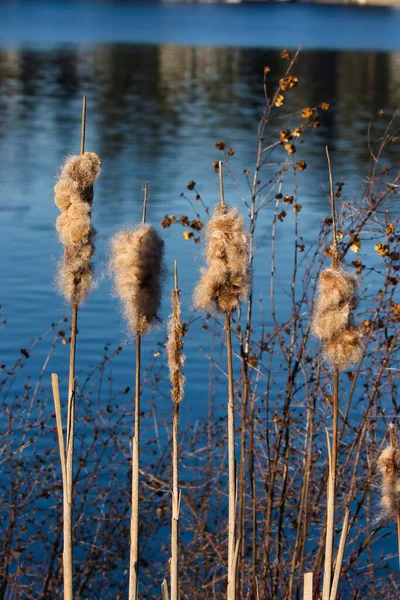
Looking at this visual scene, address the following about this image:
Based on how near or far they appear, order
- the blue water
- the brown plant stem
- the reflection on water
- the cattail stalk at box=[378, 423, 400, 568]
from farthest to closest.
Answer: the blue water, the reflection on water, the cattail stalk at box=[378, 423, 400, 568], the brown plant stem

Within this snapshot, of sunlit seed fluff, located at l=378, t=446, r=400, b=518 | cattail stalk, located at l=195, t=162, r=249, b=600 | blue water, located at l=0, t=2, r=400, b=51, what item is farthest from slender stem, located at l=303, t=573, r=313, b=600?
blue water, located at l=0, t=2, r=400, b=51

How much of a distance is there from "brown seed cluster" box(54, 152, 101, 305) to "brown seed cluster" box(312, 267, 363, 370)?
550mm

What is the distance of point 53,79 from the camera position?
106 feet

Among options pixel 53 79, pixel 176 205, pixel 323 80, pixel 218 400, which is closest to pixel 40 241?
pixel 176 205

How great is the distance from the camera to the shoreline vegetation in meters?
2.56

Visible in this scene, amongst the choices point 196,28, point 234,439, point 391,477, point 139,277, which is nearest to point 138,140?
point 234,439

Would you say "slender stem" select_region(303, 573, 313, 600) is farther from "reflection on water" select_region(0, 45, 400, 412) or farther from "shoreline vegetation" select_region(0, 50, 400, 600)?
"reflection on water" select_region(0, 45, 400, 412)

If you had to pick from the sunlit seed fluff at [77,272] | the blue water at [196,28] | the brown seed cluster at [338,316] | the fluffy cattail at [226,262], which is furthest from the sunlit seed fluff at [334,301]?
the blue water at [196,28]

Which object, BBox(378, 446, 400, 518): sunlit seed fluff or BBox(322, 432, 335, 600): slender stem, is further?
BBox(378, 446, 400, 518): sunlit seed fluff

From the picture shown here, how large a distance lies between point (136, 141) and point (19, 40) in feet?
115

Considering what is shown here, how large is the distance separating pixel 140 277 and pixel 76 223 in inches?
7.8

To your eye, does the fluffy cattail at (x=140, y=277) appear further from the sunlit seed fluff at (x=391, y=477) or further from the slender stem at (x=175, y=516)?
the sunlit seed fluff at (x=391, y=477)

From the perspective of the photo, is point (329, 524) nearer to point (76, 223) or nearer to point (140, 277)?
point (140, 277)

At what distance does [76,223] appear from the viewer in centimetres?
248
